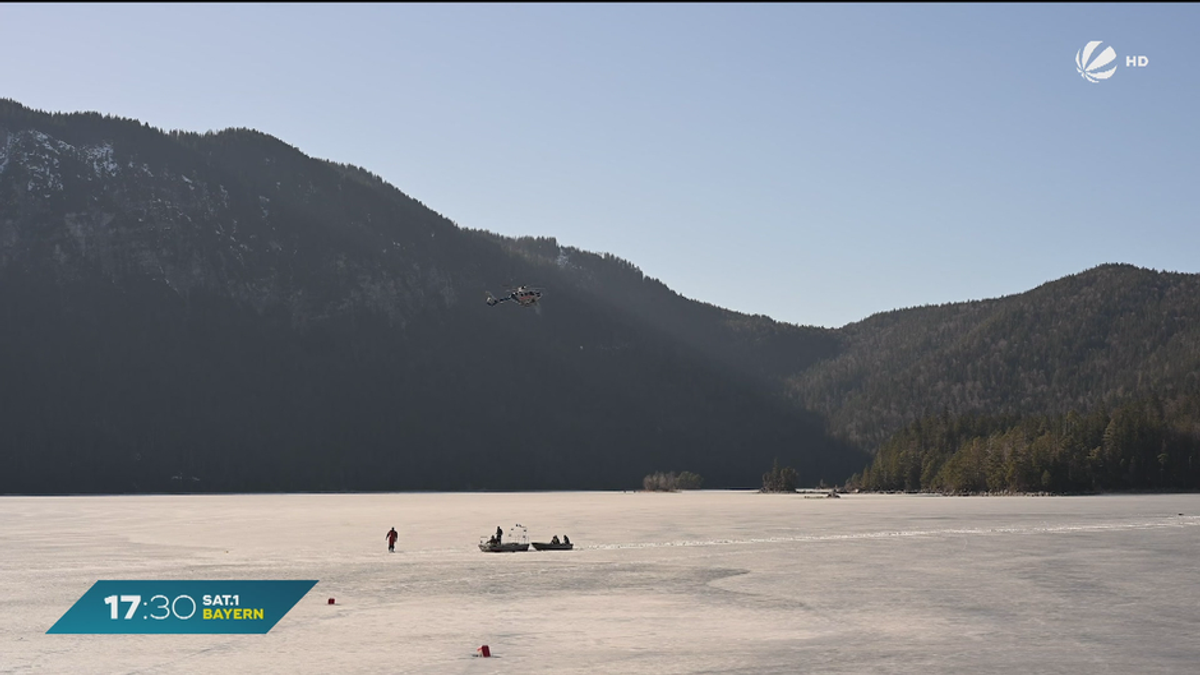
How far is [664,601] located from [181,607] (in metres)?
16.7

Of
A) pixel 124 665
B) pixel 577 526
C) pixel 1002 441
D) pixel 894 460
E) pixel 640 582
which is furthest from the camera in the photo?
pixel 894 460

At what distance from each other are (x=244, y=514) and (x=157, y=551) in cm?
5314

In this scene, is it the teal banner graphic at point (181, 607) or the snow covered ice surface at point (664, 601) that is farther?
the teal banner graphic at point (181, 607)

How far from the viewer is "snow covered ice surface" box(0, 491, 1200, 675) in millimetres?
30766

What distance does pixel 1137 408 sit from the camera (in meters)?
176

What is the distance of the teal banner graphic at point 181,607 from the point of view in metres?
36.5

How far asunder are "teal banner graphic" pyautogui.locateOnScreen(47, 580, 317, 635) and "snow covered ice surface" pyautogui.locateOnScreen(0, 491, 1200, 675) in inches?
34.5

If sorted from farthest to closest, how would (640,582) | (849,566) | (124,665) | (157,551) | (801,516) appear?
(801,516), (157,551), (849,566), (640,582), (124,665)

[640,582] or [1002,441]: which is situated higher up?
[1002,441]

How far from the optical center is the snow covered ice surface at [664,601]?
30766 millimetres

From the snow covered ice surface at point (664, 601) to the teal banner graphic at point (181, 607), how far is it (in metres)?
0.88

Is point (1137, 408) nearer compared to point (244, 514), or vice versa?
point (244, 514)

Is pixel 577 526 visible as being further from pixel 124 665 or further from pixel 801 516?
pixel 124 665

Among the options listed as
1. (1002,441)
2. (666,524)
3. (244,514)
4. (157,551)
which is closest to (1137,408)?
(1002,441)
